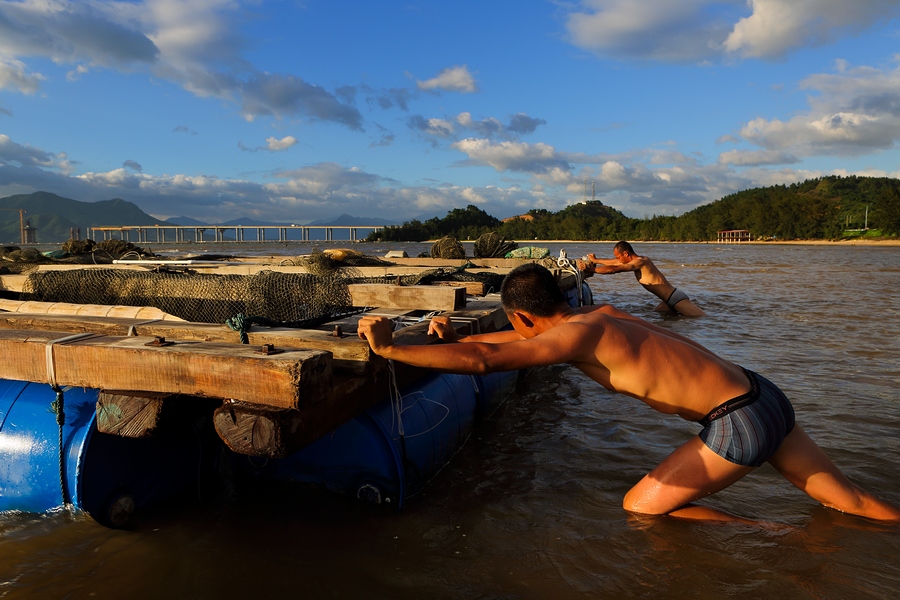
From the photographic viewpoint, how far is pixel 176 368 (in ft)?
9.23

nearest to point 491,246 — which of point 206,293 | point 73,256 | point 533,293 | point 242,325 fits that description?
point 206,293

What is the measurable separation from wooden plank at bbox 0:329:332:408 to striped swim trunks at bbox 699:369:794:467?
2224mm

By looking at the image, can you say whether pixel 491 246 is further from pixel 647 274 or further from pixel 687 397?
pixel 687 397

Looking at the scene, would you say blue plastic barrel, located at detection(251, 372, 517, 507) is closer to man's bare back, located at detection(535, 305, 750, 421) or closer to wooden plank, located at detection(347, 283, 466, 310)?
man's bare back, located at detection(535, 305, 750, 421)

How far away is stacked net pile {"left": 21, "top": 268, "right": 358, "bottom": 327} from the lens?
17.5 feet

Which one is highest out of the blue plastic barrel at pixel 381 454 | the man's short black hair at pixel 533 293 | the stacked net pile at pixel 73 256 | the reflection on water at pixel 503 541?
the stacked net pile at pixel 73 256

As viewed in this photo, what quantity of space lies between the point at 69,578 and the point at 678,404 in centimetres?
338

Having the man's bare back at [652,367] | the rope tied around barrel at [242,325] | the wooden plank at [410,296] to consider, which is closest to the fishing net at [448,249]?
the wooden plank at [410,296]

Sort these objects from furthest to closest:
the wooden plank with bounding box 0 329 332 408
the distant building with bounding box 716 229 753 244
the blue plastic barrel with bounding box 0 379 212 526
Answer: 1. the distant building with bounding box 716 229 753 244
2. the blue plastic barrel with bounding box 0 379 212 526
3. the wooden plank with bounding box 0 329 332 408

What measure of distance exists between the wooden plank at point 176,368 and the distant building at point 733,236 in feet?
332

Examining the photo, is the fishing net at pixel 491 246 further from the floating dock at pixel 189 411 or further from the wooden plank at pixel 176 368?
the wooden plank at pixel 176 368

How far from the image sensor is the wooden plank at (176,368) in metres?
2.62

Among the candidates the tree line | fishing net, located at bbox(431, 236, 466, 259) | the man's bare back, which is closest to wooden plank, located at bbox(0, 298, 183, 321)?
the man's bare back

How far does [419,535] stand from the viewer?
3.28 metres
